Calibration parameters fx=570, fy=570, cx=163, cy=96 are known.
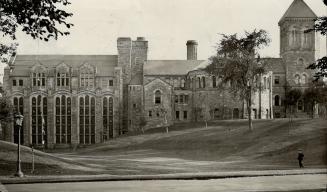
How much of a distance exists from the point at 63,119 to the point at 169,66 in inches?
714

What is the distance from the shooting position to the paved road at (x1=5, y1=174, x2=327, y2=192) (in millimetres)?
20359

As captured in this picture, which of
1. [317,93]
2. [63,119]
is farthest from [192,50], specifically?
[317,93]

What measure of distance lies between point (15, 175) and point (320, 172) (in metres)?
14.8

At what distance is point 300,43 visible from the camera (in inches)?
3238

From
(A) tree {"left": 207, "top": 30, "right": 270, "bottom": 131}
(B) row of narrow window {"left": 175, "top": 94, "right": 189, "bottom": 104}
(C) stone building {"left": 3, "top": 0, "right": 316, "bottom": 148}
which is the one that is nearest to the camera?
(A) tree {"left": 207, "top": 30, "right": 270, "bottom": 131}

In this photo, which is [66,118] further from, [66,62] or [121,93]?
[66,62]

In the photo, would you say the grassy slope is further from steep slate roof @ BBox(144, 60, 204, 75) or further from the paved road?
steep slate roof @ BBox(144, 60, 204, 75)

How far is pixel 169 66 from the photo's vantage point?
85750mm

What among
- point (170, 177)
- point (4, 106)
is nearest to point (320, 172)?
A: point (170, 177)

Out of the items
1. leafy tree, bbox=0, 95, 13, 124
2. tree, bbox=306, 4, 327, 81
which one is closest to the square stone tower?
leafy tree, bbox=0, 95, 13, 124

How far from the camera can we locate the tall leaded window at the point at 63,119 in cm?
7756

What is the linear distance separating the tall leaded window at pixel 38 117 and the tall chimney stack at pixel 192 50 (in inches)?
984

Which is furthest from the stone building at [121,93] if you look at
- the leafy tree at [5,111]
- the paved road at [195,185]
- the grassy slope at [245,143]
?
the paved road at [195,185]

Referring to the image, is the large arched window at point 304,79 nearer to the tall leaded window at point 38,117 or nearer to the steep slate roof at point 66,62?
the steep slate roof at point 66,62
